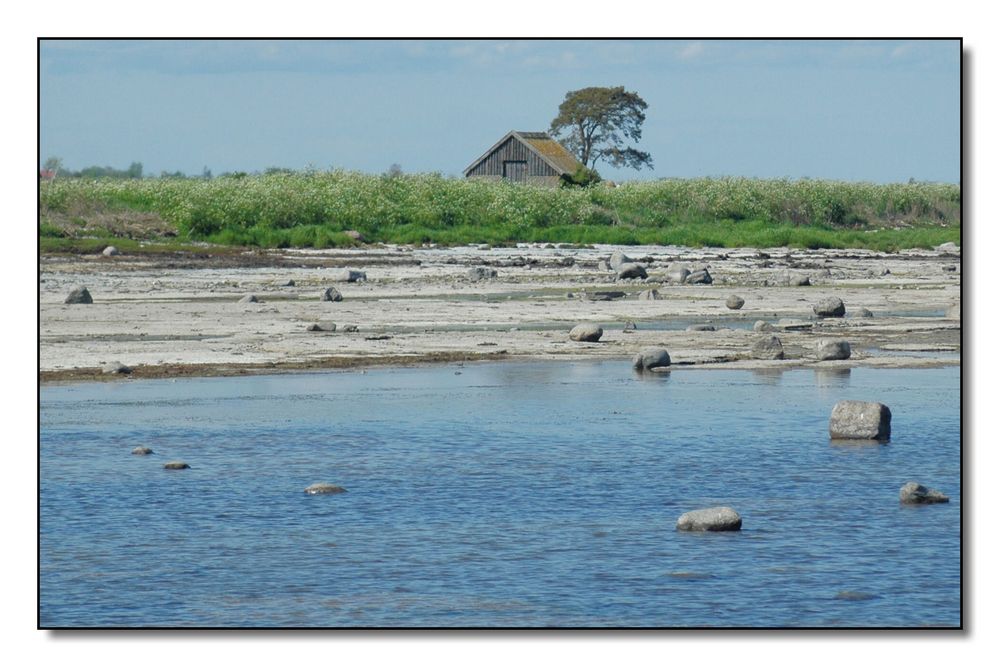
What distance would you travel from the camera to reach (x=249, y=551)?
36.9 ft

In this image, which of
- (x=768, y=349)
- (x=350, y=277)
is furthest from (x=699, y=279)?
(x=768, y=349)

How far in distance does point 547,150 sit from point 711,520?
5888 cm

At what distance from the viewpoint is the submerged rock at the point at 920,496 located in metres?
12.8

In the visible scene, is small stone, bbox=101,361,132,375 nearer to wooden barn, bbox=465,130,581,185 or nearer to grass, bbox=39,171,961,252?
grass, bbox=39,171,961,252

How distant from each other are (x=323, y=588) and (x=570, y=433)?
20.6ft

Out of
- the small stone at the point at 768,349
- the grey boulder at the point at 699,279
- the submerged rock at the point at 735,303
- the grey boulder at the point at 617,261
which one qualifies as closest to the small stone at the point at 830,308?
the submerged rock at the point at 735,303

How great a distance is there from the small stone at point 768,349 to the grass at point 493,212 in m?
24.8

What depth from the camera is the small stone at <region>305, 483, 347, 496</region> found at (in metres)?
13.3

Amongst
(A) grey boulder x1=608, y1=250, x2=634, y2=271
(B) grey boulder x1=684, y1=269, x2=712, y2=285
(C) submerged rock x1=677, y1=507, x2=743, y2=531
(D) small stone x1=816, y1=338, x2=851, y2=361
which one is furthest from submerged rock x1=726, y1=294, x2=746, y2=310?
(C) submerged rock x1=677, y1=507, x2=743, y2=531

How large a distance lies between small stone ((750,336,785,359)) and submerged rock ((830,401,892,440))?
590cm

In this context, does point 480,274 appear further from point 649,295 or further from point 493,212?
point 493,212

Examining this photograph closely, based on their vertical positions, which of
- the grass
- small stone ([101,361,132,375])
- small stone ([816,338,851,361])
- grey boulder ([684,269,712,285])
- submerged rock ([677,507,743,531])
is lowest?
submerged rock ([677,507,743,531])
